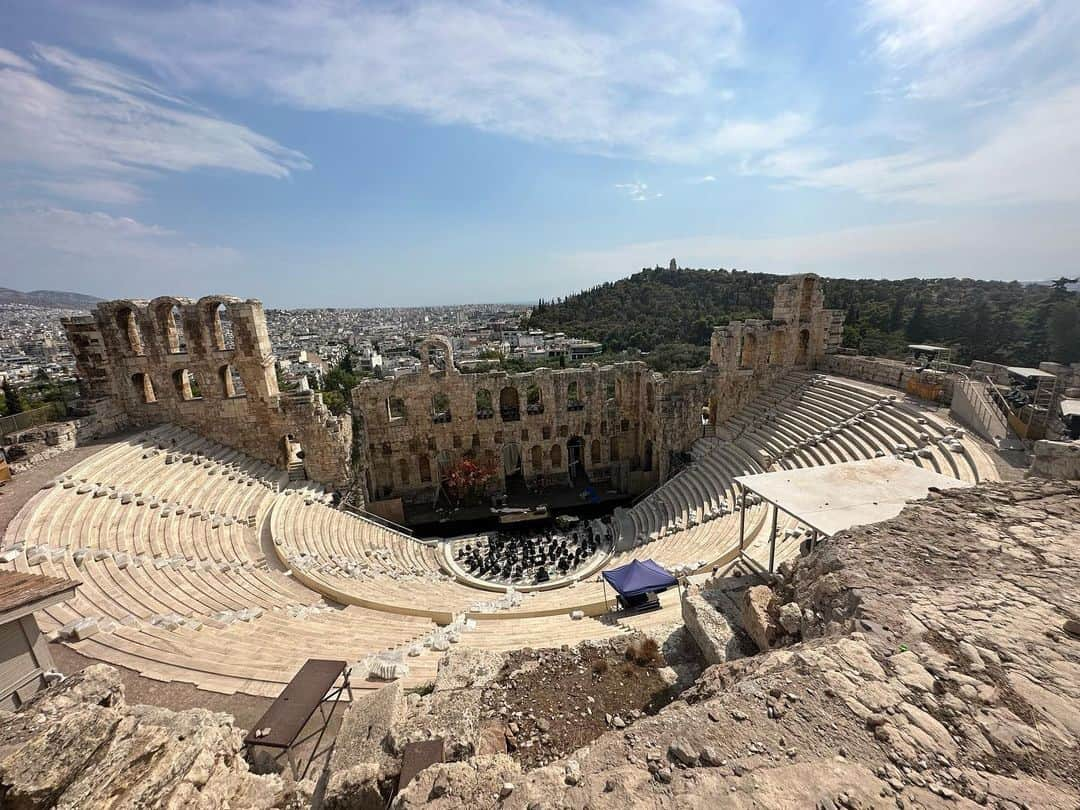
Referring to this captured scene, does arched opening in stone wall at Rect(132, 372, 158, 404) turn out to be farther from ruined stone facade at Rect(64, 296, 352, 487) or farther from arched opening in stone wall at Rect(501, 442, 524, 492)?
arched opening in stone wall at Rect(501, 442, 524, 492)

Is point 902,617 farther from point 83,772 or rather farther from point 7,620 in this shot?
point 7,620

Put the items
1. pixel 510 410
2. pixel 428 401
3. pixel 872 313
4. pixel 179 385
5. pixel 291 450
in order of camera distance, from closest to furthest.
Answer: pixel 179 385, pixel 291 450, pixel 428 401, pixel 510 410, pixel 872 313

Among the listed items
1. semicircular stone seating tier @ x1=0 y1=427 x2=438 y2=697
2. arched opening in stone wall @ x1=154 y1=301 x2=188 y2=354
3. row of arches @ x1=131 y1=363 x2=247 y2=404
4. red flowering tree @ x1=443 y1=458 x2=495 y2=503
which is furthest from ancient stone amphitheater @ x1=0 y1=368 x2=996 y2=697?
red flowering tree @ x1=443 y1=458 x2=495 y2=503

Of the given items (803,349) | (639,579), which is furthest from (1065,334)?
(639,579)

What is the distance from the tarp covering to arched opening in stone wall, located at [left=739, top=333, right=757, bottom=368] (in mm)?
16001

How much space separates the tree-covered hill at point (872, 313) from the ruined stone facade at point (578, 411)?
893 centimetres

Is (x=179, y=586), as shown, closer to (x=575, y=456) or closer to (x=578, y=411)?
(x=578, y=411)

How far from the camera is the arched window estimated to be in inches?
982

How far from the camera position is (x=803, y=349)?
24.3 metres

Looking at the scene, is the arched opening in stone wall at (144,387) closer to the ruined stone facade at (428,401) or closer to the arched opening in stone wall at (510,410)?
the ruined stone facade at (428,401)

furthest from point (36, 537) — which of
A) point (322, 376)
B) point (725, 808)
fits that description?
point (322, 376)

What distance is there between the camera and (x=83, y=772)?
406cm

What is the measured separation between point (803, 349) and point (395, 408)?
23.7 metres

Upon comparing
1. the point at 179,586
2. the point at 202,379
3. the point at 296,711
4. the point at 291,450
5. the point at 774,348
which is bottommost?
the point at 291,450
